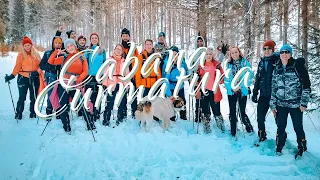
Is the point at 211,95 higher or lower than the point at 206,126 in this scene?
higher

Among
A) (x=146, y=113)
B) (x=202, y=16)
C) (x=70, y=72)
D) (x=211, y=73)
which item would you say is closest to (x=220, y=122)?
(x=211, y=73)

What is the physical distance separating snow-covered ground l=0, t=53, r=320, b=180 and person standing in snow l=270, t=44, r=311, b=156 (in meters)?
0.69

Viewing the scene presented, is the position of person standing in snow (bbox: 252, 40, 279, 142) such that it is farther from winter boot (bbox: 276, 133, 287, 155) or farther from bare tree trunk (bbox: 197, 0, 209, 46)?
bare tree trunk (bbox: 197, 0, 209, 46)

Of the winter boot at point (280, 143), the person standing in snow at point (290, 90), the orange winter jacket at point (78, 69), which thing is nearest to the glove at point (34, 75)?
the orange winter jacket at point (78, 69)

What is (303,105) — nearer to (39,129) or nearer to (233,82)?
(233,82)

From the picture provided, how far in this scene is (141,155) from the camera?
5.27m

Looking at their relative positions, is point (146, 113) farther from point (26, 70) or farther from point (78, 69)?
point (26, 70)

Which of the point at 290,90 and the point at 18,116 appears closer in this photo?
the point at 290,90

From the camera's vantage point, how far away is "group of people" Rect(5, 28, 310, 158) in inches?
192

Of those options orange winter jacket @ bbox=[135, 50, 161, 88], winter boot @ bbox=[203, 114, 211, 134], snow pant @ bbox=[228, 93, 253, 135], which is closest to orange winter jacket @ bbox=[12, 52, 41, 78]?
orange winter jacket @ bbox=[135, 50, 161, 88]

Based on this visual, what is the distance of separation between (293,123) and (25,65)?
22.1ft

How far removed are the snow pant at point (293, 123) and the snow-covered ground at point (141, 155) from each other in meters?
0.31

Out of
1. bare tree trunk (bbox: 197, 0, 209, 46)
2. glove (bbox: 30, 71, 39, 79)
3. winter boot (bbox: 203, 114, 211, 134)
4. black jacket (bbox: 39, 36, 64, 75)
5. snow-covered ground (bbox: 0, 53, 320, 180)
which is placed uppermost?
bare tree trunk (bbox: 197, 0, 209, 46)

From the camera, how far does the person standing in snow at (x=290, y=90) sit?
4.73 meters
